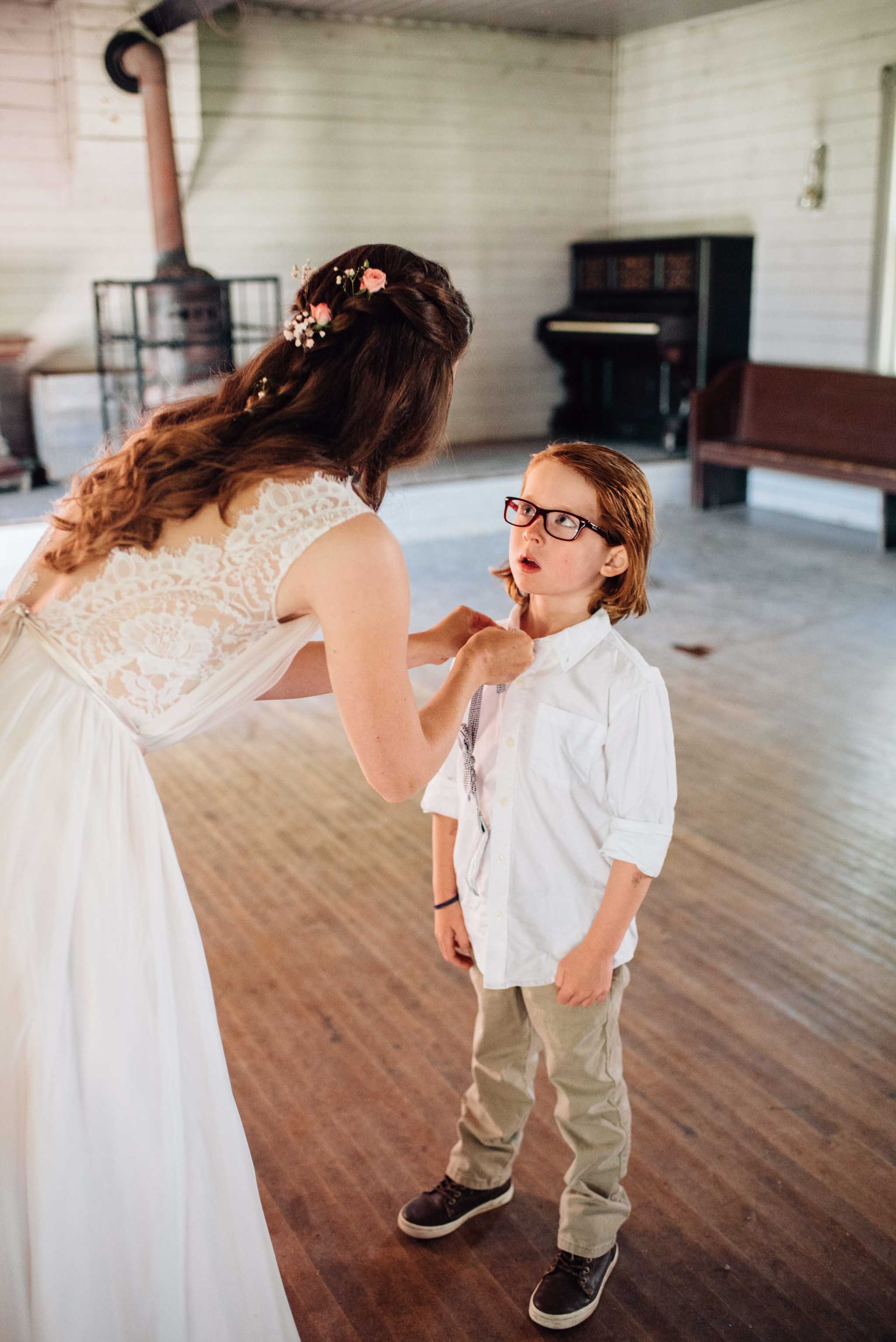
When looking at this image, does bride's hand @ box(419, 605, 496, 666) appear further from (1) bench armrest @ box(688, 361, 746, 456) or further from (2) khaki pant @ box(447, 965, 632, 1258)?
(1) bench armrest @ box(688, 361, 746, 456)

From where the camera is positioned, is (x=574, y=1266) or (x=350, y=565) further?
(x=574, y=1266)

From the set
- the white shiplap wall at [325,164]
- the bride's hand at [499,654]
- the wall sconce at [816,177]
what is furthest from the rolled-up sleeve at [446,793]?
the wall sconce at [816,177]

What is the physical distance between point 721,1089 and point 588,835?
29.3 inches

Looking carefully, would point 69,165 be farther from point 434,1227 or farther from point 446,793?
point 434,1227

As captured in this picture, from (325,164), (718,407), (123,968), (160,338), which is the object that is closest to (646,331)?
(718,407)

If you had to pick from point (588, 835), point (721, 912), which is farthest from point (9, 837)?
point (721, 912)

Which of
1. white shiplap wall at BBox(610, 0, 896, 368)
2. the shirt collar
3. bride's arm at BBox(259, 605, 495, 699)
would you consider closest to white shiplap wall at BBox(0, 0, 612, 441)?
white shiplap wall at BBox(610, 0, 896, 368)

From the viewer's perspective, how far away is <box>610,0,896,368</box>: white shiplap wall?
642 centimetres

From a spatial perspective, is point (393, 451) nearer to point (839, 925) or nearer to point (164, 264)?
point (839, 925)

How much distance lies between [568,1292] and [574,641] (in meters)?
0.85

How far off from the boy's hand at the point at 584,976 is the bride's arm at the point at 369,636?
A: 1.14 feet

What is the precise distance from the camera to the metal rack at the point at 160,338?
632 centimetres

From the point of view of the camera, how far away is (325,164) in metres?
7.32

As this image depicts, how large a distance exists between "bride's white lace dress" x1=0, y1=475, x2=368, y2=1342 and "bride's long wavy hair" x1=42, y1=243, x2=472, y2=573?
0.12 feet
